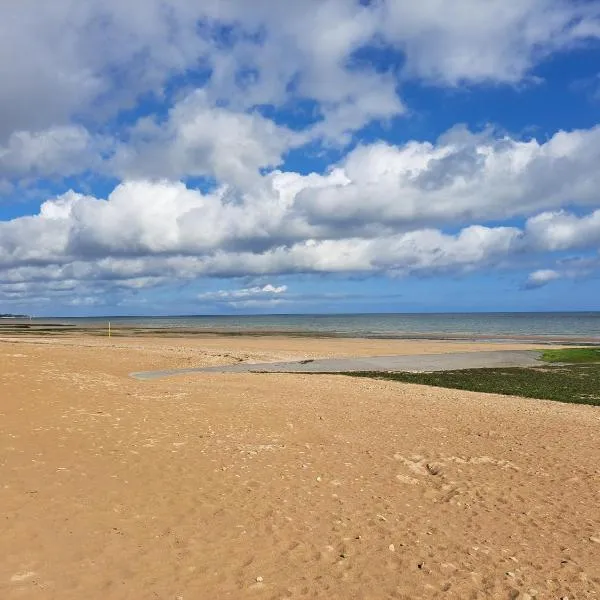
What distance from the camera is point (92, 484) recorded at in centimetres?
1012

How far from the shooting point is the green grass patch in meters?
25.7

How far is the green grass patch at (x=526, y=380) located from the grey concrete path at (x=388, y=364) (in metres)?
3.06

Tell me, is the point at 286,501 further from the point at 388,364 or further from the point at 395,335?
the point at 395,335

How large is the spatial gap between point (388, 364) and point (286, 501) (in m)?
31.5

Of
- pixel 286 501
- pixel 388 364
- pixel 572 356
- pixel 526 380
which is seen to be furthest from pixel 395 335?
pixel 286 501

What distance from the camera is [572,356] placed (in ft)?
151

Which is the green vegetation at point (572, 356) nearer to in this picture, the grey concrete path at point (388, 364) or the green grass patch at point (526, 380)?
the grey concrete path at point (388, 364)

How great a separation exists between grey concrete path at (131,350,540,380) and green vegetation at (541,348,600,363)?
1.16 metres

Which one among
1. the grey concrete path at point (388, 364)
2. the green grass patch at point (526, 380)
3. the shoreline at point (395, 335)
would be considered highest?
the shoreline at point (395, 335)

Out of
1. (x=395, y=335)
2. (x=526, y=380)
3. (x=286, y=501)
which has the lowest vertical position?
(x=526, y=380)

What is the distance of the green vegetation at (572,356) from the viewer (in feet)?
142

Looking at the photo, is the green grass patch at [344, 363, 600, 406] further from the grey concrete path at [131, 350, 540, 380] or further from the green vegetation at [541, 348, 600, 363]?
the green vegetation at [541, 348, 600, 363]

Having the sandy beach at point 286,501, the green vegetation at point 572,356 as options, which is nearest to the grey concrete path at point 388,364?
the green vegetation at point 572,356

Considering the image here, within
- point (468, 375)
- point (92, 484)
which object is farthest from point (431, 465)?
point (468, 375)
